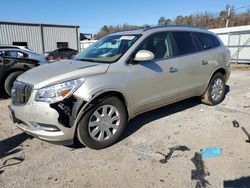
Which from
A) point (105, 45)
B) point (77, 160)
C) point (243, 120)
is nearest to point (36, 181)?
point (77, 160)

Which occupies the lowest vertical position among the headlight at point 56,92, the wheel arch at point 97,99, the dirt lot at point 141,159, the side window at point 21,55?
the dirt lot at point 141,159

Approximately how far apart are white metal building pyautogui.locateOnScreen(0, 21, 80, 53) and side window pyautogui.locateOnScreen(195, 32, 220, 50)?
2187 centimetres

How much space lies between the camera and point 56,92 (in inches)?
128

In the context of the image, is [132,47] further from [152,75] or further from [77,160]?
[77,160]

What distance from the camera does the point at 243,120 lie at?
484cm

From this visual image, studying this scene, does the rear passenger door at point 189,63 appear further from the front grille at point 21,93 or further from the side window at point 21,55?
the side window at point 21,55

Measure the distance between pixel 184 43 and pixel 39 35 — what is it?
75.2 feet

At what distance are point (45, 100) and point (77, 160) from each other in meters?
0.96

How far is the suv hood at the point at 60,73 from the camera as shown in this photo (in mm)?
3352

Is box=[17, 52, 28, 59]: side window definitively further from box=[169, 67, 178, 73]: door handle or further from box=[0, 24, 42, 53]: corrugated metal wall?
box=[0, 24, 42, 53]: corrugated metal wall

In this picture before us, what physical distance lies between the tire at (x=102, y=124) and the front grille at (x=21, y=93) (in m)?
0.86

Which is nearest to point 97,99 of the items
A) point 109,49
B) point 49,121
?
point 49,121

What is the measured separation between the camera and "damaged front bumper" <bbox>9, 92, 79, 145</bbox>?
3.21 m

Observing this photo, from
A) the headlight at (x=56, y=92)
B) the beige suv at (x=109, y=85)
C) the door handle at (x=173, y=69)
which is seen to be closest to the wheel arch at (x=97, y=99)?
the beige suv at (x=109, y=85)
